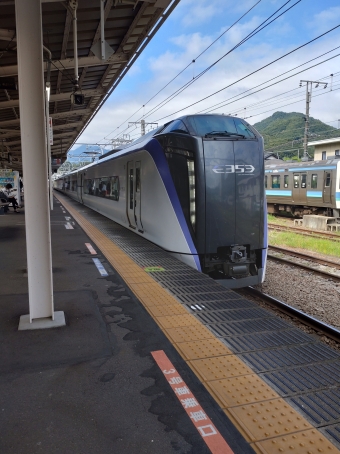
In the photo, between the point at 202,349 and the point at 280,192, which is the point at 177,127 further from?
the point at 280,192

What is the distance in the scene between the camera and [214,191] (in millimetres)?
5977

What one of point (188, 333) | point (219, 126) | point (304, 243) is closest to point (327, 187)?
point (304, 243)

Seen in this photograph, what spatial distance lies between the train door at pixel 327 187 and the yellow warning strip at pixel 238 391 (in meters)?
14.6

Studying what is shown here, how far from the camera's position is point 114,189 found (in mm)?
11547

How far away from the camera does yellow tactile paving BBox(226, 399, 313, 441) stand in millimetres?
2150

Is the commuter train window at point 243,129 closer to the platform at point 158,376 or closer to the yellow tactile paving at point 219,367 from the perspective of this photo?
the platform at point 158,376

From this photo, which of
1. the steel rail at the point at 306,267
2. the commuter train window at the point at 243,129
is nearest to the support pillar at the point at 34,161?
the commuter train window at the point at 243,129

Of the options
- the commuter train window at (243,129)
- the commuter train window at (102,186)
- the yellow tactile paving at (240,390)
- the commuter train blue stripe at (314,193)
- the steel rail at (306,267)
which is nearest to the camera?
the yellow tactile paving at (240,390)

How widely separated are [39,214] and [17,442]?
6.72ft

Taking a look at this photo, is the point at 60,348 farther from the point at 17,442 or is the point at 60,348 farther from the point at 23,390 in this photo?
the point at 17,442

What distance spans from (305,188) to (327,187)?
5.39ft

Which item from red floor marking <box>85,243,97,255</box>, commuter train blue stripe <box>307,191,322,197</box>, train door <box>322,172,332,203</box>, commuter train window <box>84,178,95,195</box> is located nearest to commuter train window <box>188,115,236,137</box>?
red floor marking <box>85,243,97,255</box>

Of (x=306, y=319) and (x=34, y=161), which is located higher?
(x=34, y=161)

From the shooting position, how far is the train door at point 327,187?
1675cm
